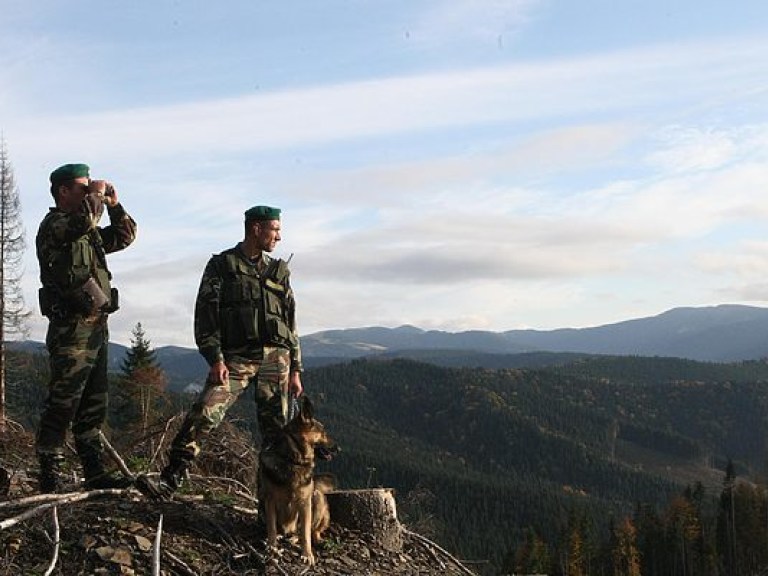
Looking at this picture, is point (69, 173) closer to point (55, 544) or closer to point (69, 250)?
point (69, 250)

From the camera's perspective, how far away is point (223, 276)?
8000 millimetres

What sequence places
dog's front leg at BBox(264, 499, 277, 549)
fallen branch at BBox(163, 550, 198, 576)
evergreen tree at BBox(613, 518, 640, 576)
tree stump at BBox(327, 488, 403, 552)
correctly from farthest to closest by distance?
evergreen tree at BBox(613, 518, 640, 576) < tree stump at BBox(327, 488, 403, 552) < dog's front leg at BBox(264, 499, 277, 549) < fallen branch at BBox(163, 550, 198, 576)

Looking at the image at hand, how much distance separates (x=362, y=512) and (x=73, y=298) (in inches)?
141

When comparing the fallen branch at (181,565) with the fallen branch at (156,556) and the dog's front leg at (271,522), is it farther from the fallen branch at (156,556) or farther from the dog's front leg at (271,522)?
the dog's front leg at (271,522)

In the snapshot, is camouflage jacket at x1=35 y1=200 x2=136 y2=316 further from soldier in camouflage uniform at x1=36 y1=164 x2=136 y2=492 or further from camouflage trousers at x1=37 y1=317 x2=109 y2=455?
camouflage trousers at x1=37 y1=317 x2=109 y2=455

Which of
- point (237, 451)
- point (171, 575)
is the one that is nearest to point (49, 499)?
point (171, 575)

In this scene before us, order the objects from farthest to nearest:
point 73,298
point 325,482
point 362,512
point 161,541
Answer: point 362,512 < point 325,482 < point 73,298 < point 161,541

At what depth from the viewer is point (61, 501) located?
691 cm

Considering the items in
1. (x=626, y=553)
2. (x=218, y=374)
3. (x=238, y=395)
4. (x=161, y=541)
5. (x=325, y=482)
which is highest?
(x=218, y=374)

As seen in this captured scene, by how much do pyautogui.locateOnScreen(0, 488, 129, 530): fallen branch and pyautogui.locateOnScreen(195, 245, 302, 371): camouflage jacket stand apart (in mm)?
1494

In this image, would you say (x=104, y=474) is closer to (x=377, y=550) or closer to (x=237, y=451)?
(x=377, y=550)

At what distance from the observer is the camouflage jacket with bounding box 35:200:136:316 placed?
7.18 meters

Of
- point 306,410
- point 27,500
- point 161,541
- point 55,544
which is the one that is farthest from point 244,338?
point 55,544

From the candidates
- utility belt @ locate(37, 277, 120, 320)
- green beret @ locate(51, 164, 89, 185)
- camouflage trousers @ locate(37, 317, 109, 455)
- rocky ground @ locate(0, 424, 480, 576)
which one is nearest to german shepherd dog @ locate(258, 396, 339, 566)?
rocky ground @ locate(0, 424, 480, 576)
